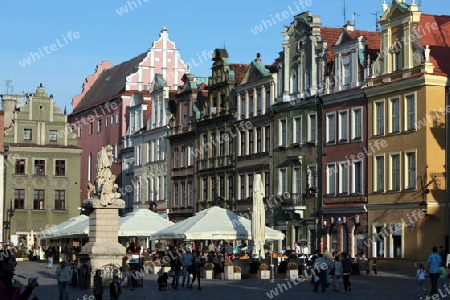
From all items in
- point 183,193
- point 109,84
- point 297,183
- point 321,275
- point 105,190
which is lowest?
point 321,275

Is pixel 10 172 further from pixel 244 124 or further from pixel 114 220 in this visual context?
pixel 114 220

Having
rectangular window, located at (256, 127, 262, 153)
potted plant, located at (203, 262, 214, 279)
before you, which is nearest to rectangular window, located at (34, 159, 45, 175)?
rectangular window, located at (256, 127, 262, 153)

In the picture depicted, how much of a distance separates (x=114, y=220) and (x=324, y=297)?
33.8 feet

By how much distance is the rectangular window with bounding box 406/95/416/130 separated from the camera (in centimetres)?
5081

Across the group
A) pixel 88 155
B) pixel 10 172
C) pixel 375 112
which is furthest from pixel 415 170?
pixel 88 155

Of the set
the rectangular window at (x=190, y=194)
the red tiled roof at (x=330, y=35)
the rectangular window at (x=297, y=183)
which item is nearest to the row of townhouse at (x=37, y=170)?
the rectangular window at (x=190, y=194)

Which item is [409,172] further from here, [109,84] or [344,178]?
[109,84]

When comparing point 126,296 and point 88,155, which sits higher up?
point 88,155

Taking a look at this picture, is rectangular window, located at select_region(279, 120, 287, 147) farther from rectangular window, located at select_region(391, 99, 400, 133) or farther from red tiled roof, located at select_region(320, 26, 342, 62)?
rectangular window, located at select_region(391, 99, 400, 133)

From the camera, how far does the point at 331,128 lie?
58156mm

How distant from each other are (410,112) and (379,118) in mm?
2835

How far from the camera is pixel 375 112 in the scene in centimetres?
5394

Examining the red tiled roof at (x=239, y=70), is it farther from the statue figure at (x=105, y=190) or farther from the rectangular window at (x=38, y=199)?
the statue figure at (x=105, y=190)

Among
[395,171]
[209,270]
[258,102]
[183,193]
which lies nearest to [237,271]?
[209,270]
